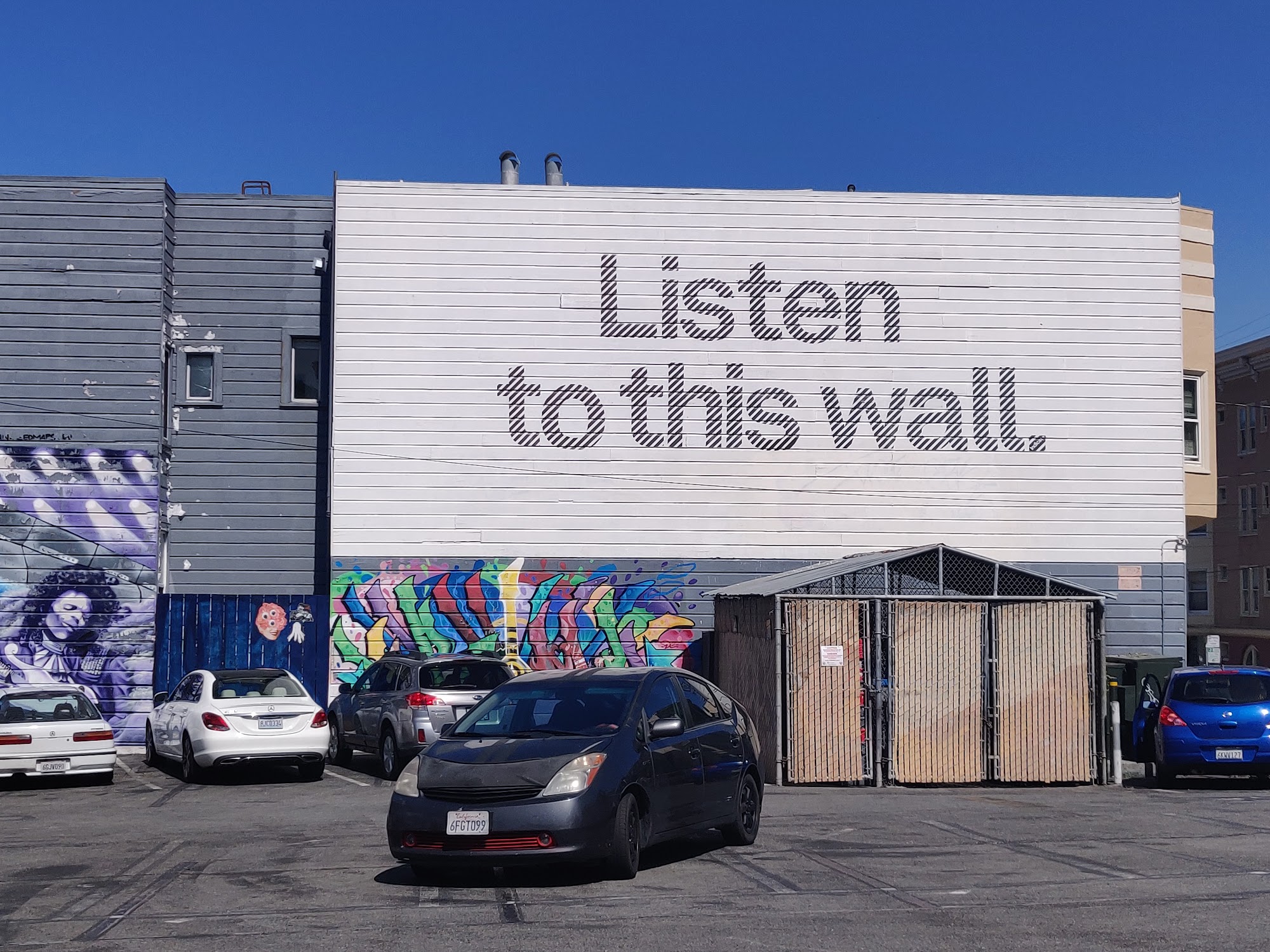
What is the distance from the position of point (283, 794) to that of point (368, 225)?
10760mm

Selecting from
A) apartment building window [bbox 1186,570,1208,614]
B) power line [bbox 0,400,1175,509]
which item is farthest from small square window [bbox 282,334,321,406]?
apartment building window [bbox 1186,570,1208,614]

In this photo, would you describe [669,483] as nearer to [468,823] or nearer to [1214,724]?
[1214,724]

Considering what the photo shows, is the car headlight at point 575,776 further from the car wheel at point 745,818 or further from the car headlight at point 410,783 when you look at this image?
the car wheel at point 745,818

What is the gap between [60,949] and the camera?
812 cm

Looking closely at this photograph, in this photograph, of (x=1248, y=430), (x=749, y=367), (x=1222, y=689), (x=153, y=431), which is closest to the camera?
(x=1222, y=689)

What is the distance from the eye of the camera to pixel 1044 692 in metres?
18.7

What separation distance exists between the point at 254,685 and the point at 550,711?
8409 mm

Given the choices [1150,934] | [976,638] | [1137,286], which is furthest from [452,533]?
[1150,934]

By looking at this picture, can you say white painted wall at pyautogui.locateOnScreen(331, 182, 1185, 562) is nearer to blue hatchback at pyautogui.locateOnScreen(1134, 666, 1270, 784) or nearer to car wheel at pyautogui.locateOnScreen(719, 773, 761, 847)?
blue hatchback at pyautogui.locateOnScreen(1134, 666, 1270, 784)

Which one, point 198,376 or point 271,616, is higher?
point 198,376

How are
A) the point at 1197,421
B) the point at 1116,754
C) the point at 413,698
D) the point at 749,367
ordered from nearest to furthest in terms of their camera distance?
1. the point at 413,698
2. the point at 1116,754
3. the point at 749,367
4. the point at 1197,421

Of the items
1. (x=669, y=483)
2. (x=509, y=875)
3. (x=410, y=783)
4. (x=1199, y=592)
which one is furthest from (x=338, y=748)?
(x=1199, y=592)

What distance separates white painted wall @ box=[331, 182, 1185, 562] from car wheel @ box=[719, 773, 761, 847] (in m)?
11.8

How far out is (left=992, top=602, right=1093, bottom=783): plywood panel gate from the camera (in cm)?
1855
